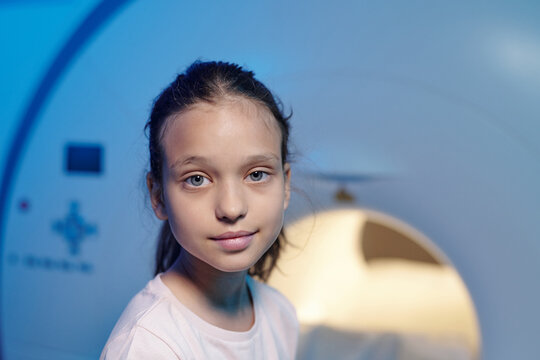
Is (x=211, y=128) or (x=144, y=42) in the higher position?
(x=144, y=42)

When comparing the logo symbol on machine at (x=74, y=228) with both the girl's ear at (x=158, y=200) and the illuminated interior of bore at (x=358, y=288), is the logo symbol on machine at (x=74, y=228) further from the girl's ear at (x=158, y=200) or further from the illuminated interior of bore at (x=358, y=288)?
the girl's ear at (x=158, y=200)

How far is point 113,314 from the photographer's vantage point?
1.30m

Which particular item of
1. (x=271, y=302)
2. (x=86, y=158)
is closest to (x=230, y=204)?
(x=271, y=302)

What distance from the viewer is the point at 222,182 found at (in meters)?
0.66

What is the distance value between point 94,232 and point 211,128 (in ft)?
2.40

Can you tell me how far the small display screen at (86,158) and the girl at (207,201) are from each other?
21.8 inches

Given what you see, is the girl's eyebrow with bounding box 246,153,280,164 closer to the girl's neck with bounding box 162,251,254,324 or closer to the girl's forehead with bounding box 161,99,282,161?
the girl's forehead with bounding box 161,99,282,161

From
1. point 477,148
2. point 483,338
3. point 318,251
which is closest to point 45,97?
point 318,251

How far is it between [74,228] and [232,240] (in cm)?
77

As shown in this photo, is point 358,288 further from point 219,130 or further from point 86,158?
point 219,130

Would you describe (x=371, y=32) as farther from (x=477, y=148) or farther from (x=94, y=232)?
(x=94, y=232)

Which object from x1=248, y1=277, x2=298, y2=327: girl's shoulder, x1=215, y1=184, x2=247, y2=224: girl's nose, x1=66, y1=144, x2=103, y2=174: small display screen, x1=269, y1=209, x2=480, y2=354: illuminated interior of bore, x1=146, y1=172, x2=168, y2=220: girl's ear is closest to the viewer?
x1=215, y1=184, x2=247, y2=224: girl's nose

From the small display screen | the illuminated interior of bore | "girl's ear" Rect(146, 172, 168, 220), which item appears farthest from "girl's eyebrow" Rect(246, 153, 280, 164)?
the small display screen

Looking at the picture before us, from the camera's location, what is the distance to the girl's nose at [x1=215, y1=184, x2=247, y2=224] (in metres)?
0.64
